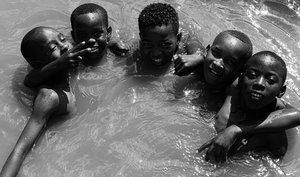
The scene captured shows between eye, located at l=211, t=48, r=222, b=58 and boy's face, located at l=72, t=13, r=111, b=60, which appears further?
boy's face, located at l=72, t=13, r=111, b=60

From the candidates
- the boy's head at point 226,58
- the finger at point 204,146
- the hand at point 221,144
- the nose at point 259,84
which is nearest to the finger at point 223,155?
the hand at point 221,144

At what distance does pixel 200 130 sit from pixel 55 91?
1.35m

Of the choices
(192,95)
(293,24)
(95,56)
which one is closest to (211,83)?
(192,95)

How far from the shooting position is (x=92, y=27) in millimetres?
4168

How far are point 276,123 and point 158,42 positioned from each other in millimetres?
1288

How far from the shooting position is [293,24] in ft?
16.4

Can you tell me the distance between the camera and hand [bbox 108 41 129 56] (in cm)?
443

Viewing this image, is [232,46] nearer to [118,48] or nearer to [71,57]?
[118,48]

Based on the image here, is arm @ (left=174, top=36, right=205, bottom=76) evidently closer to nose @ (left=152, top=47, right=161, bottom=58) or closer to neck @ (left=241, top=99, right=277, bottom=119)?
nose @ (left=152, top=47, right=161, bottom=58)

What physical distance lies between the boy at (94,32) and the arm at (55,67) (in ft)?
1.17

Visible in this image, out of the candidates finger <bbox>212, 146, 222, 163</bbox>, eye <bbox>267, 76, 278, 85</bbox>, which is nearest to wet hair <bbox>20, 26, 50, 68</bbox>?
finger <bbox>212, 146, 222, 163</bbox>

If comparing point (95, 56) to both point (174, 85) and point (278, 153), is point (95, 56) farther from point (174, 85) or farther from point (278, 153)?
point (278, 153)

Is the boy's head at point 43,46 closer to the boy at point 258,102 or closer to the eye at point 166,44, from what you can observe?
the eye at point 166,44

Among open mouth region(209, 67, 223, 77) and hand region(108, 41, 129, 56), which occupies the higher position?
open mouth region(209, 67, 223, 77)
